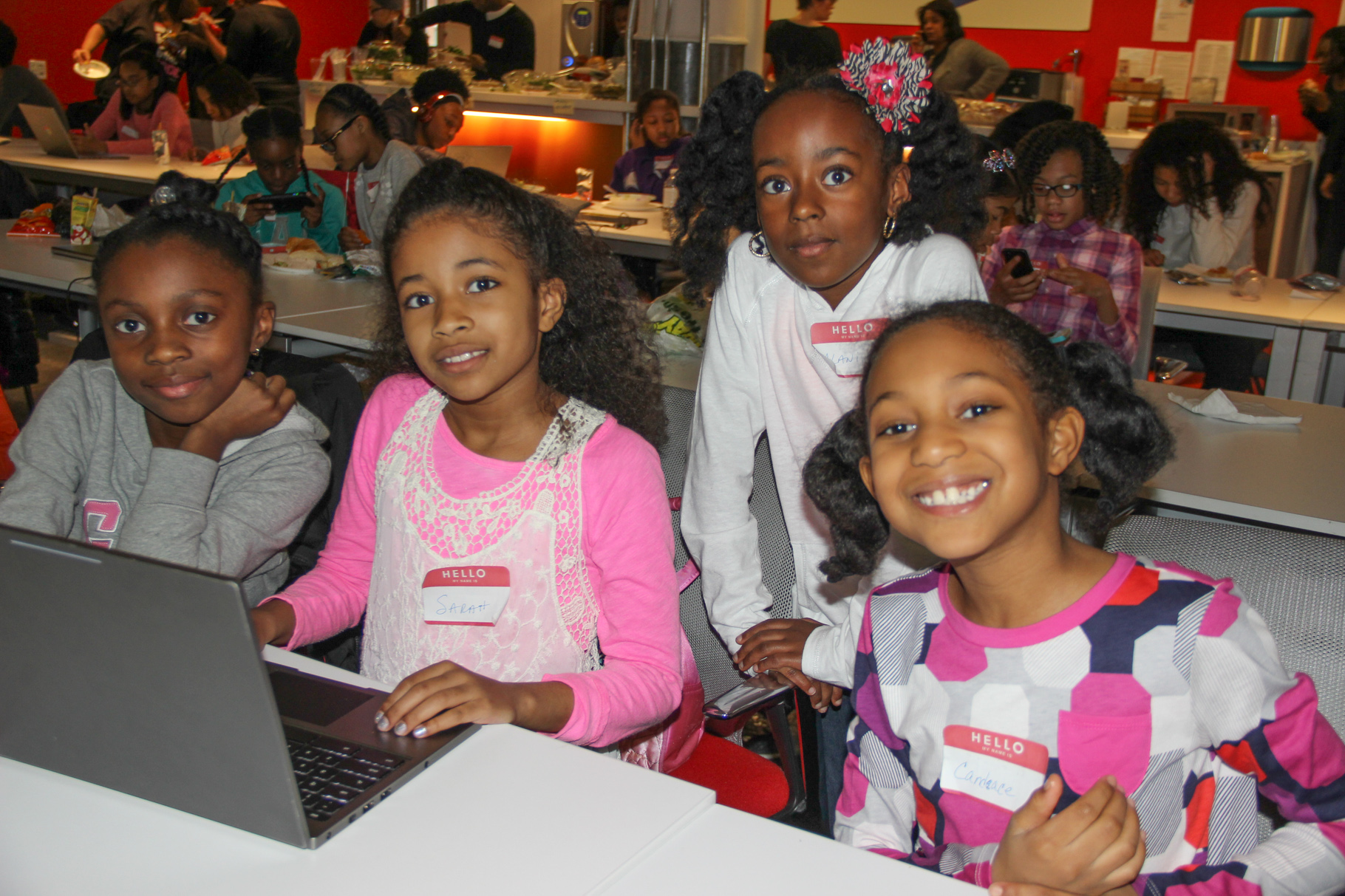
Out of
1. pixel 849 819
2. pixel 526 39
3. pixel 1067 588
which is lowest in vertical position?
pixel 849 819

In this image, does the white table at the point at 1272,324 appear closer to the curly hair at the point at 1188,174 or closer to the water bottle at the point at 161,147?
the curly hair at the point at 1188,174

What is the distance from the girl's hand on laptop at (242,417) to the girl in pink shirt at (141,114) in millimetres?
5383

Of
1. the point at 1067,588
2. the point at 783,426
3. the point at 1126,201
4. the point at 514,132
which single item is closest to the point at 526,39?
the point at 514,132

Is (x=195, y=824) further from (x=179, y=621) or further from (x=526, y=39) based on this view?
(x=526, y=39)

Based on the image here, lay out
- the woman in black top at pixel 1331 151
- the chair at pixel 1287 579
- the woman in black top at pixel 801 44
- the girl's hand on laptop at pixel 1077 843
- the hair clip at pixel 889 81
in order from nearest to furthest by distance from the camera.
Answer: the girl's hand on laptop at pixel 1077 843
the chair at pixel 1287 579
the hair clip at pixel 889 81
the woman in black top at pixel 801 44
the woman in black top at pixel 1331 151

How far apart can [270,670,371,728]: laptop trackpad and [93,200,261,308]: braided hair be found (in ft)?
2.37

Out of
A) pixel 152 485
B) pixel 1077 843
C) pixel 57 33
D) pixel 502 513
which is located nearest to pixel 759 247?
pixel 502 513

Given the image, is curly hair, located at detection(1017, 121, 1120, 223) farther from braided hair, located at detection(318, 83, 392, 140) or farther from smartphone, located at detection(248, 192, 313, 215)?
smartphone, located at detection(248, 192, 313, 215)

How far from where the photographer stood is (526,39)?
706 cm

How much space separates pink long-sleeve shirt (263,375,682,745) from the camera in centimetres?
117

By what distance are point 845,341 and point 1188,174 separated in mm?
3359

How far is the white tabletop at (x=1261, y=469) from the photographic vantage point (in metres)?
1.79

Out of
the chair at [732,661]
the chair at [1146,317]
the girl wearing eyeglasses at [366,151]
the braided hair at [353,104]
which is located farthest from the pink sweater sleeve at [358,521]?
the braided hair at [353,104]

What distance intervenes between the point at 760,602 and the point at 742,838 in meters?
0.71
